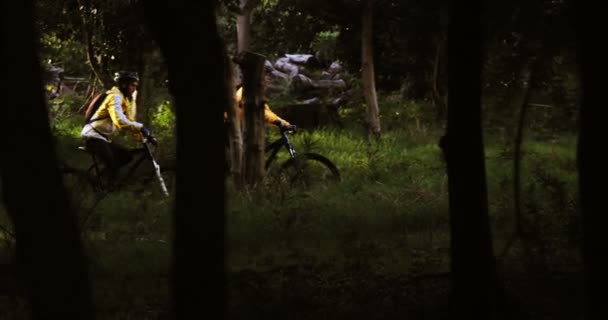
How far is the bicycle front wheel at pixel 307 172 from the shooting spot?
14055mm

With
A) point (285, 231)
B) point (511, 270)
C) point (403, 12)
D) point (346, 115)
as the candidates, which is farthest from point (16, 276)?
point (346, 115)

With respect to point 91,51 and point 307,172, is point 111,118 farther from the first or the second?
point 91,51

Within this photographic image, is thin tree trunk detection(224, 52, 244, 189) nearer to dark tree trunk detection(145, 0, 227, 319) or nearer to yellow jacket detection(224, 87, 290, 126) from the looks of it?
yellow jacket detection(224, 87, 290, 126)

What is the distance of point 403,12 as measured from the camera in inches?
880

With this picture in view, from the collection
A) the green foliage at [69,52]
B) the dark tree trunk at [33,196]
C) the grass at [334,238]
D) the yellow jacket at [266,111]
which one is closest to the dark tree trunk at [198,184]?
the dark tree trunk at [33,196]

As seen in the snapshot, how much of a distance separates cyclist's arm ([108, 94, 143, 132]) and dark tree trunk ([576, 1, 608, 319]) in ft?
28.9

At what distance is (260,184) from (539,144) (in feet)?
24.1

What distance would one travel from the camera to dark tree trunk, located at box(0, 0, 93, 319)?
4891 mm

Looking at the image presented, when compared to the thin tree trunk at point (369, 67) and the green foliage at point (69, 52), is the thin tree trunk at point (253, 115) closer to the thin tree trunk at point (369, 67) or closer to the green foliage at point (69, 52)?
the thin tree trunk at point (369, 67)

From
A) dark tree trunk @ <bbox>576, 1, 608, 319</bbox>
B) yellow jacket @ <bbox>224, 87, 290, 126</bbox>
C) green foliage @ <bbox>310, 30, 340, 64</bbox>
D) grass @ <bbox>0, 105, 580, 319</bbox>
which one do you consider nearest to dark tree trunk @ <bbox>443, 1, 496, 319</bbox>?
grass @ <bbox>0, 105, 580, 319</bbox>

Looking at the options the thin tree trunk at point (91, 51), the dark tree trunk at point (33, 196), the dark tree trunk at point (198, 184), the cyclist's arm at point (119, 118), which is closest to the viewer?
the dark tree trunk at point (33, 196)

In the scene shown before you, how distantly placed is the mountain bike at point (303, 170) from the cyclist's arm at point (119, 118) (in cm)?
204

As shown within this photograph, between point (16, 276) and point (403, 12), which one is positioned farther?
point (403, 12)

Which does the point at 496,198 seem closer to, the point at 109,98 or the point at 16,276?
the point at 109,98
